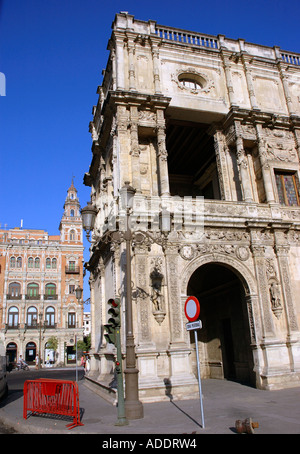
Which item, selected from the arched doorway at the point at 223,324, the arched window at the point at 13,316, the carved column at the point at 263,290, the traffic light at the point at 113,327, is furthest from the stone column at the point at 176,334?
the arched window at the point at 13,316

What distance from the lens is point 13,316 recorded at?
50875mm

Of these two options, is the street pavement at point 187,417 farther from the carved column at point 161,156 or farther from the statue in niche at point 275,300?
the carved column at point 161,156

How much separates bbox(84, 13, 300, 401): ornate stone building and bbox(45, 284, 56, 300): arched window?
3513 centimetres

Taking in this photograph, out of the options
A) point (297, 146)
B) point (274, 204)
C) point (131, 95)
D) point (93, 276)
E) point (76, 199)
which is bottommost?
point (93, 276)

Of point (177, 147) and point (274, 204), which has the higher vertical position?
point (177, 147)

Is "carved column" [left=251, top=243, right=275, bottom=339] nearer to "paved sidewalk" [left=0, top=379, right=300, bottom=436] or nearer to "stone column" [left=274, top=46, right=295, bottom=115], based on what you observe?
"paved sidewalk" [left=0, top=379, right=300, bottom=436]

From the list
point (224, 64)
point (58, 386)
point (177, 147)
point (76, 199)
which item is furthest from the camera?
point (76, 199)

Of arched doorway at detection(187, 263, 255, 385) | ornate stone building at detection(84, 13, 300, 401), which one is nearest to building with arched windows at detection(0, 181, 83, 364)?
ornate stone building at detection(84, 13, 300, 401)

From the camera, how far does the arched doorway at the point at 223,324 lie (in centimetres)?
1559

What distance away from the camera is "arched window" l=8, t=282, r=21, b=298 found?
51.8 meters
